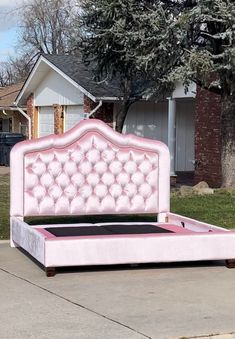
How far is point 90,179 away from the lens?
962cm

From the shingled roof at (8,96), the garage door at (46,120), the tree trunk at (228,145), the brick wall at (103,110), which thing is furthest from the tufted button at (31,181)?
the shingled roof at (8,96)

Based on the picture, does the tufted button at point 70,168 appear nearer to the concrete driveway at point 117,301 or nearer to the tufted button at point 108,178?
the tufted button at point 108,178

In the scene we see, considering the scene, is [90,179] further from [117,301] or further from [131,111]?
[131,111]

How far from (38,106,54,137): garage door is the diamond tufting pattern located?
19259mm

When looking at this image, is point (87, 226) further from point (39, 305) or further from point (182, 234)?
point (39, 305)

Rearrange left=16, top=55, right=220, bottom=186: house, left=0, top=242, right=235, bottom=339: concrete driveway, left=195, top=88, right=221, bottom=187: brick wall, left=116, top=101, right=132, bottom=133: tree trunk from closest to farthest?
left=0, top=242, right=235, bottom=339: concrete driveway
left=195, top=88, right=221, bottom=187: brick wall
left=16, top=55, right=220, bottom=186: house
left=116, top=101, right=132, bottom=133: tree trunk

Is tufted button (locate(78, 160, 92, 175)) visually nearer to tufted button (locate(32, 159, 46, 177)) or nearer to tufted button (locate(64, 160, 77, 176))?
tufted button (locate(64, 160, 77, 176))

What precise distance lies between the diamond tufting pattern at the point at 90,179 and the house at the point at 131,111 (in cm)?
1062

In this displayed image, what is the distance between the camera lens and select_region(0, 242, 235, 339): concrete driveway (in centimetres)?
570

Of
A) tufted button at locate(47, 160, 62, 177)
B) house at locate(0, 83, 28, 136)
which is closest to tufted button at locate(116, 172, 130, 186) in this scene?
tufted button at locate(47, 160, 62, 177)

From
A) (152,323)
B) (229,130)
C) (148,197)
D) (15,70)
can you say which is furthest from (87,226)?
(15,70)

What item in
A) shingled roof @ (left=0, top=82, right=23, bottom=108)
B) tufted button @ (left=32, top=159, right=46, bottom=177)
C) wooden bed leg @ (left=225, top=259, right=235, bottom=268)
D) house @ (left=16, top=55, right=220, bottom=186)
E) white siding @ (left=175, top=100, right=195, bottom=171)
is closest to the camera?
wooden bed leg @ (left=225, top=259, right=235, bottom=268)

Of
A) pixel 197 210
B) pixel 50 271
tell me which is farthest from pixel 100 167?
pixel 197 210

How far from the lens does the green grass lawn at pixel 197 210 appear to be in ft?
38.3
